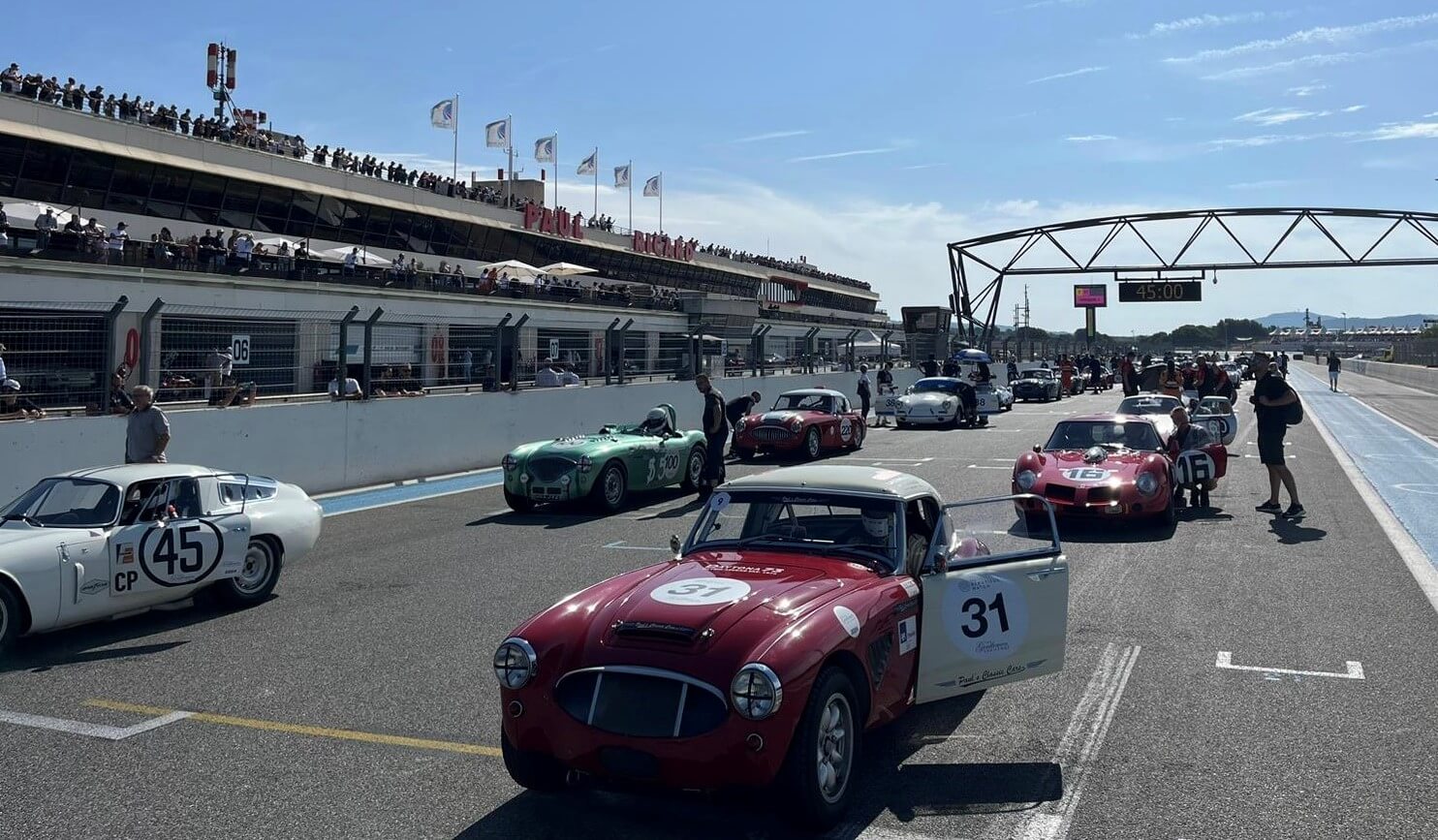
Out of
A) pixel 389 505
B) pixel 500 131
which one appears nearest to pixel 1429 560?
pixel 389 505

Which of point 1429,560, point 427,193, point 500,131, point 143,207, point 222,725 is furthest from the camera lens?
point 500,131

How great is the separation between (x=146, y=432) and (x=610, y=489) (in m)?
5.31

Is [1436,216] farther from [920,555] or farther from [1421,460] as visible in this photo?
[920,555]

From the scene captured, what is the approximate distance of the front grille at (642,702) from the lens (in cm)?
441

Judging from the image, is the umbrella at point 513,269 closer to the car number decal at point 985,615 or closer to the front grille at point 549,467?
the front grille at point 549,467

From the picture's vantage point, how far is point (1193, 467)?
45.1 feet

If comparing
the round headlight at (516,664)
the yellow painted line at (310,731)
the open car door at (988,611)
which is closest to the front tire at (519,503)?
the yellow painted line at (310,731)

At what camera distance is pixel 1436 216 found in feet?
144

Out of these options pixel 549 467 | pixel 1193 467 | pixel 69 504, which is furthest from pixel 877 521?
pixel 1193 467

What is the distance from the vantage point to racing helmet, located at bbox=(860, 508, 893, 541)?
5895mm

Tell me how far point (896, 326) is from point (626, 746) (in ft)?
190

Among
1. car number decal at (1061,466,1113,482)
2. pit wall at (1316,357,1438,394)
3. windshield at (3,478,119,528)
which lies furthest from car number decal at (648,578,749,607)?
pit wall at (1316,357,1438,394)

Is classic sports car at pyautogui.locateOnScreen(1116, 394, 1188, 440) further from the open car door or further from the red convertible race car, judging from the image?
the open car door

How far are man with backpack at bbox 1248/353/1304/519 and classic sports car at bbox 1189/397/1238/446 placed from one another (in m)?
4.18
